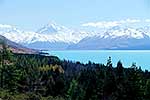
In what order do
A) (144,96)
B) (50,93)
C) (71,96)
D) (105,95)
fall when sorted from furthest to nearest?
1. (50,93)
2. (71,96)
3. (105,95)
4. (144,96)

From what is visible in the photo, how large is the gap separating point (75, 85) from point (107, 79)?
11.7 m

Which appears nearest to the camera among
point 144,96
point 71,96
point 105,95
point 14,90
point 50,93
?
point 144,96

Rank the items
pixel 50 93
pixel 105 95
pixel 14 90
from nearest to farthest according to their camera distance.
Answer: pixel 105 95 → pixel 14 90 → pixel 50 93

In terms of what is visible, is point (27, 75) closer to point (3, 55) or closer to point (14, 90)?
point (3, 55)

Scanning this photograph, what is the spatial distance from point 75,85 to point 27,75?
131 ft

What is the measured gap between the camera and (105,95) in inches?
3642

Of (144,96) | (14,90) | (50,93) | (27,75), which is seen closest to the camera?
(144,96)

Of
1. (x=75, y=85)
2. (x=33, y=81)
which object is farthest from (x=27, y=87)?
(x=75, y=85)

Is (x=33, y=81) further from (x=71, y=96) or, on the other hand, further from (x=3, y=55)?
(x=71, y=96)

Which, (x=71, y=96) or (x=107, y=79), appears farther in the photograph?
(x=71, y=96)

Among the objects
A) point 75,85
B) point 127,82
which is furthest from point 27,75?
point 127,82

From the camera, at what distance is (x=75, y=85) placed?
102m

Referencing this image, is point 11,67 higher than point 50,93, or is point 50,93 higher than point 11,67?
point 11,67

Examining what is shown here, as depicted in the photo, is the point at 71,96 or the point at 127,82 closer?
the point at 127,82
